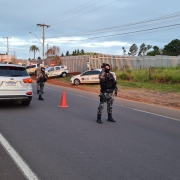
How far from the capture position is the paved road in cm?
435

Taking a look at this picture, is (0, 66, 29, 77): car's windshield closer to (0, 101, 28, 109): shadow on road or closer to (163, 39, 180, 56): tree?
(0, 101, 28, 109): shadow on road

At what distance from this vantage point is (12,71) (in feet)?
33.6

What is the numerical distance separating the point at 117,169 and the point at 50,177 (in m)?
1.12

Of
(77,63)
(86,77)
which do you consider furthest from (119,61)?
(86,77)

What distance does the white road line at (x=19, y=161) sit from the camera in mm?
4156

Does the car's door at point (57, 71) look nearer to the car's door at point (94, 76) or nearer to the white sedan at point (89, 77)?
the white sedan at point (89, 77)

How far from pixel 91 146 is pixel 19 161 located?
1596 mm

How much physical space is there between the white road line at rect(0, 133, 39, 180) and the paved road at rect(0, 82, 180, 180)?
2.7 inches

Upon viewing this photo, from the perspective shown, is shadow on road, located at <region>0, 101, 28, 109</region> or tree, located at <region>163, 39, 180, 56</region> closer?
shadow on road, located at <region>0, 101, 28, 109</region>

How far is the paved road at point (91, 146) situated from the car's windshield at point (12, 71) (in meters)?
1.63

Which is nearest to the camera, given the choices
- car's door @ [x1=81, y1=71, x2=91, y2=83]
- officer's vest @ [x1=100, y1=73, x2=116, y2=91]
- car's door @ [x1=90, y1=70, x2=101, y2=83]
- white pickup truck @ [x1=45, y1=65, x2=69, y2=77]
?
officer's vest @ [x1=100, y1=73, x2=116, y2=91]

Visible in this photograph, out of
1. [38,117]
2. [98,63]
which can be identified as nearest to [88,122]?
[38,117]

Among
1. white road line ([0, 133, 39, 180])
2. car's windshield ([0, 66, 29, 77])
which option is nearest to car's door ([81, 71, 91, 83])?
car's windshield ([0, 66, 29, 77])

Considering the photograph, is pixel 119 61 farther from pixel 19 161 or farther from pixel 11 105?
pixel 19 161
